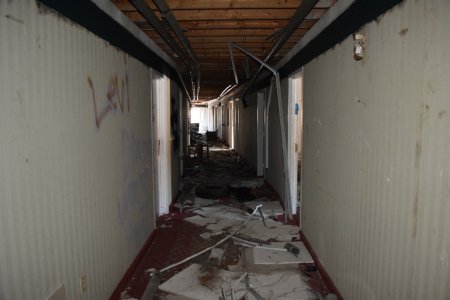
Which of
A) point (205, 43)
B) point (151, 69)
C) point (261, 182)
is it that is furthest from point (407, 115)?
point (261, 182)

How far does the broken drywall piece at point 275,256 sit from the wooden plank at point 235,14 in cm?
256

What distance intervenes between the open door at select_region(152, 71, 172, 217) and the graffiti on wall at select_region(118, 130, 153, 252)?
81cm

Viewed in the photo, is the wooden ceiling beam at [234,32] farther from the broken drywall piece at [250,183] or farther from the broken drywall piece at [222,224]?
the broken drywall piece at [250,183]

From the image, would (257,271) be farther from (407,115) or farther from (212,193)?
(212,193)

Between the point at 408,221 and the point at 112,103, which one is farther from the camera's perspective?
the point at 112,103

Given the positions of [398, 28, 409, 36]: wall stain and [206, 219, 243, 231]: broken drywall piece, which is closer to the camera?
[398, 28, 409, 36]: wall stain

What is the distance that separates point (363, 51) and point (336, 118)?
0.72 meters

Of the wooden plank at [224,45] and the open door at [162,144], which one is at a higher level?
the wooden plank at [224,45]

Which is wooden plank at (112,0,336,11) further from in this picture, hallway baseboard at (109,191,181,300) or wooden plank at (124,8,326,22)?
hallway baseboard at (109,191,181,300)

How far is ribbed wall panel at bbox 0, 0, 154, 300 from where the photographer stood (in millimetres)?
1488

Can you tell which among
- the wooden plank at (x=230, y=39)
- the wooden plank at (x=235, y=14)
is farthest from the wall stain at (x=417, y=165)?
the wooden plank at (x=230, y=39)

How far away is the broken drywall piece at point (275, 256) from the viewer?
11.5 feet

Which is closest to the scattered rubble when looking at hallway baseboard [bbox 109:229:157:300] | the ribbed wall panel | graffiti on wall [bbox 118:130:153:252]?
hallway baseboard [bbox 109:229:157:300]

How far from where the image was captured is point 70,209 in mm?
1993
